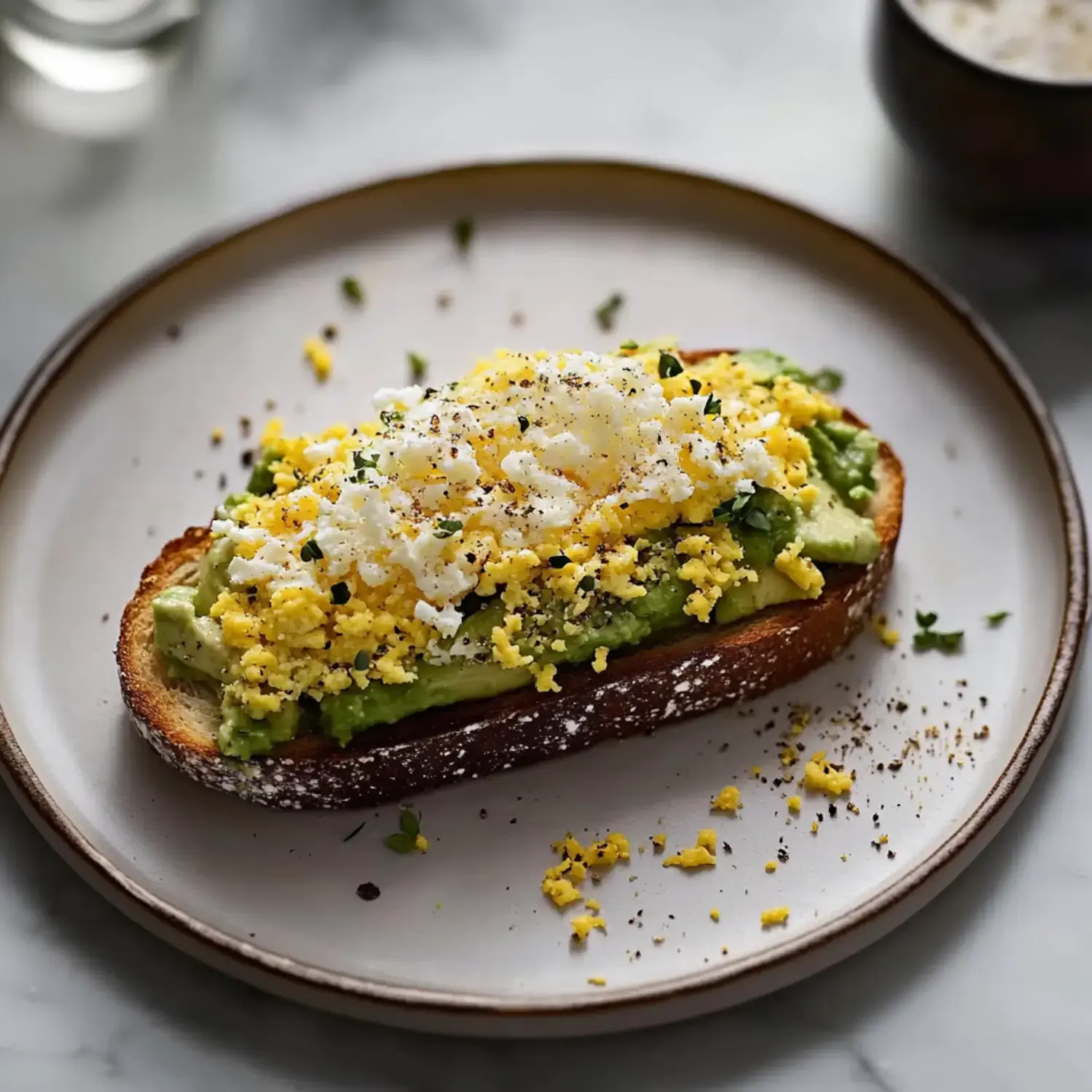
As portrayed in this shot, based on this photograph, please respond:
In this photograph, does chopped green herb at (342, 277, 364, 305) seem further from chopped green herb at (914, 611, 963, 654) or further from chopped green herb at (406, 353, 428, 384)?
chopped green herb at (914, 611, 963, 654)

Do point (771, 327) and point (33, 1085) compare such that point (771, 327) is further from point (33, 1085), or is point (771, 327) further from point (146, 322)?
point (33, 1085)

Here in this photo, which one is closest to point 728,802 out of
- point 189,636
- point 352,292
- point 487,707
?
point 487,707

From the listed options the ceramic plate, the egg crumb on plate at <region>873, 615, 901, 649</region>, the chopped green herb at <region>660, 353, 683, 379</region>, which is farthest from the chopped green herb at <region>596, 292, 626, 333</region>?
the egg crumb on plate at <region>873, 615, 901, 649</region>

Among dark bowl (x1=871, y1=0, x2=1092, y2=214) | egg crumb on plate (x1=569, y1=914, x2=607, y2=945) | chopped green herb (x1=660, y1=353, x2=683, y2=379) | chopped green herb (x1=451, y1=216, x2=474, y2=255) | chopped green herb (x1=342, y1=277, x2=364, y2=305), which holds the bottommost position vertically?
egg crumb on plate (x1=569, y1=914, x2=607, y2=945)

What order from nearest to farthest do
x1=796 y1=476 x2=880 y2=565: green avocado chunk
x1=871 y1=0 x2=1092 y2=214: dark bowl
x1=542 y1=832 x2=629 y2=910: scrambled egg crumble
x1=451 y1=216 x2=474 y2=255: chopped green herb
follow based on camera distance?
x1=542 y1=832 x2=629 y2=910: scrambled egg crumble
x1=796 y1=476 x2=880 y2=565: green avocado chunk
x1=871 y1=0 x2=1092 y2=214: dark bowl
x1=451 y1=216 x2=474 y2=255: chopped green herb

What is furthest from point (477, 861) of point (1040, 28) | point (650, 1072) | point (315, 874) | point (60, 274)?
point (1040, 28)


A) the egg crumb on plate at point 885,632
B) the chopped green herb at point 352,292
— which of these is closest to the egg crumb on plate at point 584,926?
the egg crumb on plate at point 885,632

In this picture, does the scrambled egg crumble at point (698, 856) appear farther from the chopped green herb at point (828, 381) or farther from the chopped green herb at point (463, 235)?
the chopped green herb at point (463, 235)

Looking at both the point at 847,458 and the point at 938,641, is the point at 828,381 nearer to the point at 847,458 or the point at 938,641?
the point at 847,458
